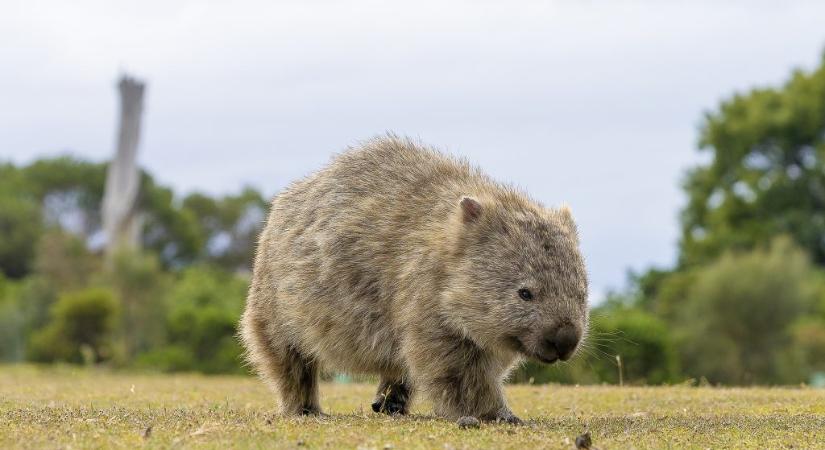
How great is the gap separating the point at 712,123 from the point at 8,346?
147 feet

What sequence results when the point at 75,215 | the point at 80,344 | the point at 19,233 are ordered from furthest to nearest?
the point at 75,215 < the point at 19,233 < the point at 80,344

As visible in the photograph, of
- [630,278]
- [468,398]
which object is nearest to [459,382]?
[468,398]

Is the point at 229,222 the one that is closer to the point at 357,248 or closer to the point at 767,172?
the point at 767,172

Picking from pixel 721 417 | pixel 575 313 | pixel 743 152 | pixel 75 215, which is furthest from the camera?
pixel 75 215

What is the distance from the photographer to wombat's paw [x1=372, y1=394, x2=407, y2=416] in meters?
10.4

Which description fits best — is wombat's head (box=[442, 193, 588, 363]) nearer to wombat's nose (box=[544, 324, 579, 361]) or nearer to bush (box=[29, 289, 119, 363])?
wombat's nose (box=[544, 324, 579, 361])

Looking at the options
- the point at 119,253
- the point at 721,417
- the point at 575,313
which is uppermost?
the point at 119,253

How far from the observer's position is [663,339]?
985 inches

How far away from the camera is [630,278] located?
183ft

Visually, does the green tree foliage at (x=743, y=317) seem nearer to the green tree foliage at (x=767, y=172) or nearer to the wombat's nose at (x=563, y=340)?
the green tree foliage at (x=767, y=172)

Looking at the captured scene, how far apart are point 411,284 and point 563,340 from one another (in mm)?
1329

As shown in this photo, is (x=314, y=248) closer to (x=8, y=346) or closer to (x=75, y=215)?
(x=8, y=346)

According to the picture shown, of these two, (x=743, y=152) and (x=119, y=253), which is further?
(x=743, y=152)

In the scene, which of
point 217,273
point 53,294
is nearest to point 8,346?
point 53,294
